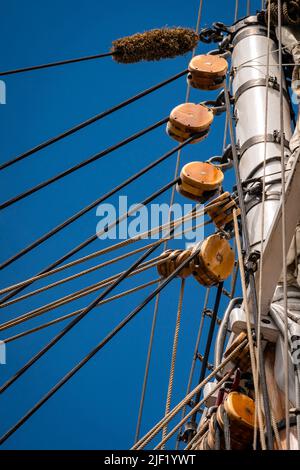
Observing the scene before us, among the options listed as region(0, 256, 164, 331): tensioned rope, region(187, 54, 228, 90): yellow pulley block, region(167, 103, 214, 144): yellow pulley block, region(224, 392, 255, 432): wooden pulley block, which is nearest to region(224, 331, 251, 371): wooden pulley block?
region(224, 392, 255, 432): wooden pulley block

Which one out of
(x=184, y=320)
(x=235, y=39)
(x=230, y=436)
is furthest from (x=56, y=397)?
(x=230, y=436)

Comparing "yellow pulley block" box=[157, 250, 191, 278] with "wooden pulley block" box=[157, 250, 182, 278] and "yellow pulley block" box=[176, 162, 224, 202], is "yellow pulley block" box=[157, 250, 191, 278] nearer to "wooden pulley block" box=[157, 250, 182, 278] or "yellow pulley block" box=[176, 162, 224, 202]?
"wooden pulley block" box=[157, 250, 182, 278]

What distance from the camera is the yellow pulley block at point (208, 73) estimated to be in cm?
538

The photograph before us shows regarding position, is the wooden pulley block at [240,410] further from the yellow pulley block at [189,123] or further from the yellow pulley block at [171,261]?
the yellow pulley block at [189,123]

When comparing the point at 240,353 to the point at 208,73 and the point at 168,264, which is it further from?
the point at 208,73

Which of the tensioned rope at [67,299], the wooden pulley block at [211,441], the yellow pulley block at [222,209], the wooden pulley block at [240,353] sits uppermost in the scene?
the yellow pulley block at [222,209]

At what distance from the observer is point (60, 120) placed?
31.0 metres

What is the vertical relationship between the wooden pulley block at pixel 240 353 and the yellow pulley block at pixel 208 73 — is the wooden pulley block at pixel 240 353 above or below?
below

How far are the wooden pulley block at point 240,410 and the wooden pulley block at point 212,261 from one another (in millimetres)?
688

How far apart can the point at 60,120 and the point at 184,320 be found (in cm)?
934

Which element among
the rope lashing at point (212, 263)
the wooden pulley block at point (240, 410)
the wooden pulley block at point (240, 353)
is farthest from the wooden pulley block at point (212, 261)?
the wooden pulley block at point (240, 410)
